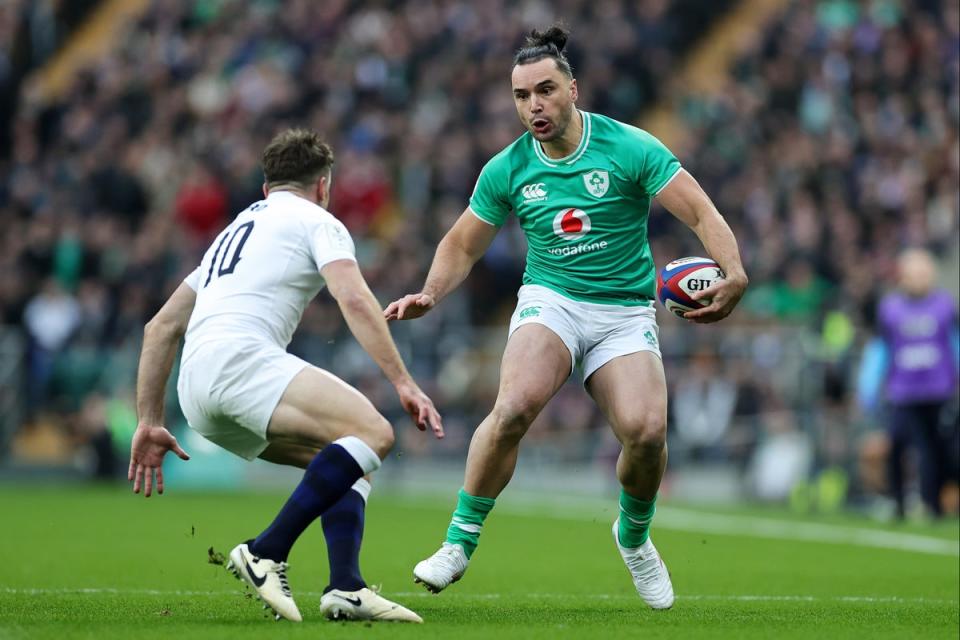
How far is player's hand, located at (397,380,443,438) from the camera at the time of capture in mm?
6492

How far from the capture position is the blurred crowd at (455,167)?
19.3 m

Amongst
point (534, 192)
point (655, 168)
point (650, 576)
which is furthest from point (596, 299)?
point (650, 576)

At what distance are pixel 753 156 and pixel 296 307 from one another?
15663mm

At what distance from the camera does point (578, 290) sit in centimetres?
803

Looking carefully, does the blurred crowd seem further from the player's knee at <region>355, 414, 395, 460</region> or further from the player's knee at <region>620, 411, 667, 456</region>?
the player's knee at <region>355, 414, 395, 460</region>

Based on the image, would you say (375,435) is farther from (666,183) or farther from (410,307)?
(666,183)

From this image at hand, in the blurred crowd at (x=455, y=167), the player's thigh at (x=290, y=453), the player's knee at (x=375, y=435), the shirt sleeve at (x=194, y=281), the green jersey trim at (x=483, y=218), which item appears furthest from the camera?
the blurred crowd at (x=455, y=167)

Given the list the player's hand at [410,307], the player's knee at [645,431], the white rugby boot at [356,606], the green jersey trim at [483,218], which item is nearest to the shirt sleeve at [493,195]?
the green jersey trim at [483,218]

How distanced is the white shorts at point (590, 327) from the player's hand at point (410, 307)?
457 mm

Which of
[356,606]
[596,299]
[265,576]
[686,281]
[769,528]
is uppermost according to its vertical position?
[686,281]

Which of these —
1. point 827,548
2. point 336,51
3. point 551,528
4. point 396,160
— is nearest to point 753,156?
point 396,160

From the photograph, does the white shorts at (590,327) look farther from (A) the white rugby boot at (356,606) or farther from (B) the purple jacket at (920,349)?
(B) the purple jacket at (920,349)

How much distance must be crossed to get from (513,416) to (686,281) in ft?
3.47

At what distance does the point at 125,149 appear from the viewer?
23078mm
